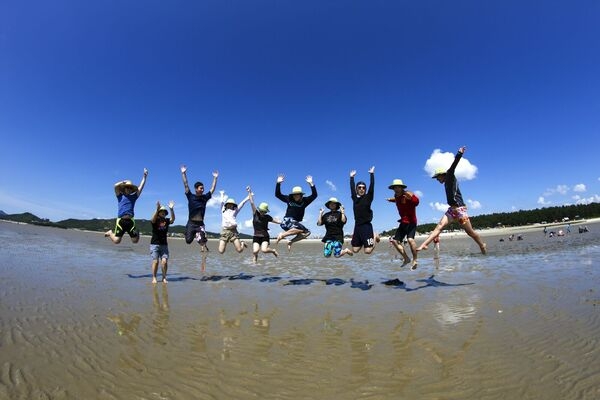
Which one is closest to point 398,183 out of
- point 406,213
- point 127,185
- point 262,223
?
point 406,213

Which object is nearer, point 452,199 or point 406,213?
point 452,199

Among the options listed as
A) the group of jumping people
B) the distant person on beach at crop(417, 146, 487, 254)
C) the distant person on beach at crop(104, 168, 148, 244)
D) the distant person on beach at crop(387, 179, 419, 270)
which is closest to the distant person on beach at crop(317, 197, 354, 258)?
the group of jumping people

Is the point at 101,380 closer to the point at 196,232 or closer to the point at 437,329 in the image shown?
the point at 437,329

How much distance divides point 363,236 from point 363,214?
0.71 m

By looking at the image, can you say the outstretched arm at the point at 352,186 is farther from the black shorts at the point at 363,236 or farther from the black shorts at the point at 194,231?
the black shorts at the point at 194,231

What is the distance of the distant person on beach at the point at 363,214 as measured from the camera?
11180 millimetres

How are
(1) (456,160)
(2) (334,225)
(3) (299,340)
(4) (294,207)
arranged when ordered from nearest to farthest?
(3) (299,340), (1) (456,160), (2) (334,225), (4) (294,207)

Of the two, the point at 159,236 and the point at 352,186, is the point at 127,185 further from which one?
the point at 352,186

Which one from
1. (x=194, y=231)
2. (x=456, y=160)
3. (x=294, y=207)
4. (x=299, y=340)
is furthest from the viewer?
(x=194, y=231)

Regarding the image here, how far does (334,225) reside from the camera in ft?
38.4

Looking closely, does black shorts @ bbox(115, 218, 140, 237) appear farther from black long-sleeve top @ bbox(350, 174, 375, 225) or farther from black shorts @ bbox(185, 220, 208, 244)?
black long-sleeve top @ bbox(350, 174, 375, 225)

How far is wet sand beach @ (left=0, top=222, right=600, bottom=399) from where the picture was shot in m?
3.80

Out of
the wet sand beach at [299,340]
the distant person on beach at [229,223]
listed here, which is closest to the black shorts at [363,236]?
the wet sand beach at [299,340]

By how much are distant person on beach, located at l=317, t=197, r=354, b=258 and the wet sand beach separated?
5.87 ft
